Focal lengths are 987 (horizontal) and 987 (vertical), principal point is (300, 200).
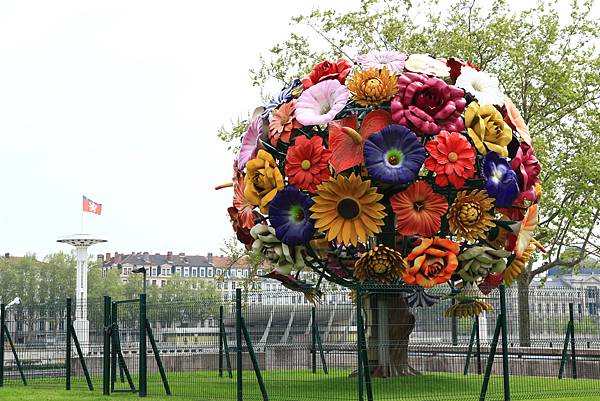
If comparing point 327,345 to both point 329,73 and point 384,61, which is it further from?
point 384,61

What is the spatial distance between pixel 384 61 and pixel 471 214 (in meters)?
3.92

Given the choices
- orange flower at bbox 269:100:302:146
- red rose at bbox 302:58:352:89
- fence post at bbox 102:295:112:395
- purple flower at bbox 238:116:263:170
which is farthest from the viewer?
fence post at bbox 102:295:112:395

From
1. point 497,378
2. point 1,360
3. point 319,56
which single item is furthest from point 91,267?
point 497,378

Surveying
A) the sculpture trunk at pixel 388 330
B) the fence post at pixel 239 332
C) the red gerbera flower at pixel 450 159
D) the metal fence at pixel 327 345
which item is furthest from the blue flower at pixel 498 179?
the fence post at pixel 239 332

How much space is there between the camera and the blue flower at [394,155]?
57.4ft

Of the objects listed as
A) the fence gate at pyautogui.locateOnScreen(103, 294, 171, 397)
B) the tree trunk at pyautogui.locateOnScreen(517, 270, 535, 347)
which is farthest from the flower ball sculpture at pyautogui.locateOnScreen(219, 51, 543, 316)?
the fence gate at pyautogui.locateOnScreen(103, 294, 171, 397)

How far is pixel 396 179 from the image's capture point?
17484 mm

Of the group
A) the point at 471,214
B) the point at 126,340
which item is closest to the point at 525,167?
the point at 471,214

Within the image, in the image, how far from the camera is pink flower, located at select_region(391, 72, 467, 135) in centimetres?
1792

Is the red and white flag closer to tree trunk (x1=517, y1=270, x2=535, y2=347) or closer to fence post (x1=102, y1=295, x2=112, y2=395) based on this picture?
fence post (x1=102, y1=295, x2=112, y2=395)

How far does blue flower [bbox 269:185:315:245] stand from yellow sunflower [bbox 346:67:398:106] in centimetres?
211

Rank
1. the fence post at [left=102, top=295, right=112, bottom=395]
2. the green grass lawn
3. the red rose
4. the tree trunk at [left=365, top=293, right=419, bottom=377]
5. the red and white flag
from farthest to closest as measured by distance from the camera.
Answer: the red and white flag
the fence post at [left=102, top=295, right=112, bottom=395]
the red rose
the tree trunk at [left=365, top=293, right=419, bottom=377]
the green grass lawn

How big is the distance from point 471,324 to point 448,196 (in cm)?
367

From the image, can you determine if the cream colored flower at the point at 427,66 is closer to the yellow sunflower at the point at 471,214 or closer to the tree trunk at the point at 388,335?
the yellow sunflower at the point at 471,214
